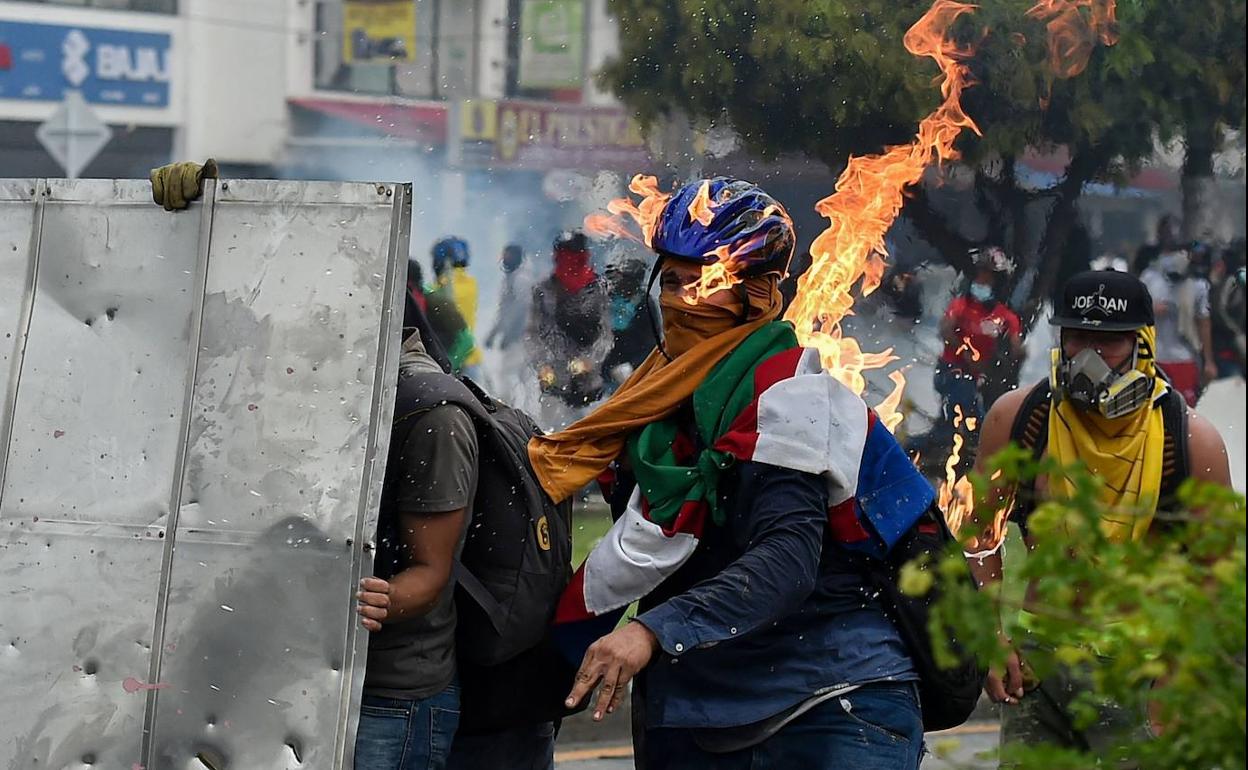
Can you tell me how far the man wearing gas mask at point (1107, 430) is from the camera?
4094mm

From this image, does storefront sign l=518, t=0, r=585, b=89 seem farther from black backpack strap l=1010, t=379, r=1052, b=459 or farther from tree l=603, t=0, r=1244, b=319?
black backpack strap l=1010, t=379, r=1052, b=459

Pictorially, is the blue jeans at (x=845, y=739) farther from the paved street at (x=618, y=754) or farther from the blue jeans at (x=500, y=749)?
the paved street at (x=618, y=754)

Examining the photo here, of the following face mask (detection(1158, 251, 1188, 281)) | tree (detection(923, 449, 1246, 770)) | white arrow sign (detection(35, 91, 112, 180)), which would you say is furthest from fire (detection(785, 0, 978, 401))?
white arrow sign (detection(35, 91, 112, 180))

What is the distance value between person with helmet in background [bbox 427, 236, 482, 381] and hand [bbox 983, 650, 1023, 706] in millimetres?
5652

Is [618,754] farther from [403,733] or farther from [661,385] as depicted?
[661,385]

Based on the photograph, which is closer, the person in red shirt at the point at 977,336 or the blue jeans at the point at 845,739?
the blue jeans at the point at 845,739

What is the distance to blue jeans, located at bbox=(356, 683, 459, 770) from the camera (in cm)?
341

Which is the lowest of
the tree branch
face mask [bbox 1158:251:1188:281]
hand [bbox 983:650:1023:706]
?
hand [bbox 983:650:1023:706]

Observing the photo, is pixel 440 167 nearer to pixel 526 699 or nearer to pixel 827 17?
pixel 827 17

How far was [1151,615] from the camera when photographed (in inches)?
69.6

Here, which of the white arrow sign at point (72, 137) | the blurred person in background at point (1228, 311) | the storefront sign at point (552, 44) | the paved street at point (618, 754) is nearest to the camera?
the paved street at point (618, 754)

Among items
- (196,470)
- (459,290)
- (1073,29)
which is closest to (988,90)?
(1073,29)

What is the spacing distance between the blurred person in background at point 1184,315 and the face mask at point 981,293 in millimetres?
4143

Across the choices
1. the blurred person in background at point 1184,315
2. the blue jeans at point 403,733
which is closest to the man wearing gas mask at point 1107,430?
the blue jeans at point 403,733
